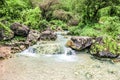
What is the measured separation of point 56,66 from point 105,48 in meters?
5.12

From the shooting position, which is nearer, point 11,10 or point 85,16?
point 11,10

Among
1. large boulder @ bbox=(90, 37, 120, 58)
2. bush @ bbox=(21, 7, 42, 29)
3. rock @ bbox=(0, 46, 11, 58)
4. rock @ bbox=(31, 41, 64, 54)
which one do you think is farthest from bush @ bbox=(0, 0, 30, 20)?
large boulder @ bbox=(90, 37, 120, 58)

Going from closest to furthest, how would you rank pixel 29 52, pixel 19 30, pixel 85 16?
1. pixel 29 52
2. pixel 19 30
3. pixel 85 16

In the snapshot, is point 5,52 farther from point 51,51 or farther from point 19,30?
point 19,30

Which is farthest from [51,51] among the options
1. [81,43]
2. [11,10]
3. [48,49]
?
[11,10]

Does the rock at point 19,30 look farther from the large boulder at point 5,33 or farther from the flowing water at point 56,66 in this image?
the flowing water at point 56,66

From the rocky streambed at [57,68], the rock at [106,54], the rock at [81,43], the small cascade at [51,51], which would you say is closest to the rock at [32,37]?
the small cascade at [51,51]

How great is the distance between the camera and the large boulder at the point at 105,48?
697 inches

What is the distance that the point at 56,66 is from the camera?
49.7 ft

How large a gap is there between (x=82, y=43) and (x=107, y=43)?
2.41 meters

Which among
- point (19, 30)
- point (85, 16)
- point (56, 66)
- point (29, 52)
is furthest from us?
point (85, 16)

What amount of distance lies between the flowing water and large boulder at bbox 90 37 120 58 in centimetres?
72

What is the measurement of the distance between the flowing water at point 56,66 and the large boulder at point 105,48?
72 cm

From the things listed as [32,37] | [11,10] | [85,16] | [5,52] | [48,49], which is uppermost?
[11,10]
